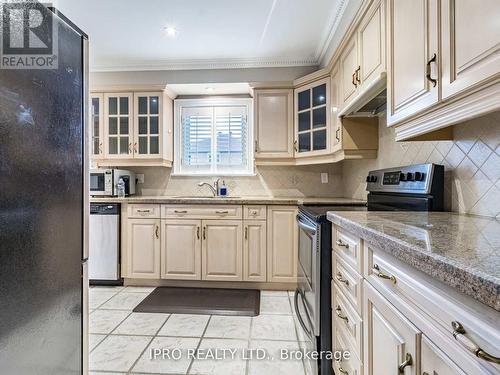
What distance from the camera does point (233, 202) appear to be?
2.79 metres

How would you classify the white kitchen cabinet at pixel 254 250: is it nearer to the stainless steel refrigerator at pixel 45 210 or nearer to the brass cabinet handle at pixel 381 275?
the stainless steel refrigerator at pixel 45 210

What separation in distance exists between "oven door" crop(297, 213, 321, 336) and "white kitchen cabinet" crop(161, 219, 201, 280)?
1.27 metres

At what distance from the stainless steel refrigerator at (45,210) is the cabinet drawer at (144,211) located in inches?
67.2

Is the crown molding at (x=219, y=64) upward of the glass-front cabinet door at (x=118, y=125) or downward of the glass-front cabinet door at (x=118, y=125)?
upward

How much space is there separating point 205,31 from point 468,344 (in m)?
2.79

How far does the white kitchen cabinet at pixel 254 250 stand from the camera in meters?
2.79

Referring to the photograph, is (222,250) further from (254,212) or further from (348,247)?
(348,247)

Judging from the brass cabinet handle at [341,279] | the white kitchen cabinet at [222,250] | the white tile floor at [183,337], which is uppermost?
the brass cabinet handle at [341,279]

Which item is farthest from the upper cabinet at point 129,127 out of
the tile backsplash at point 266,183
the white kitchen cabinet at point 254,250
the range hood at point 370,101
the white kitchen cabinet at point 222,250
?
the range hood at point 370,101

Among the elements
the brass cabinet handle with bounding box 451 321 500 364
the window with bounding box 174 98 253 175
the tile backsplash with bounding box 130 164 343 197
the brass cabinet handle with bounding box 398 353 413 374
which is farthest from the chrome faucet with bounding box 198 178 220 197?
the brass cabinet handle with bounding box 451 321 500 364

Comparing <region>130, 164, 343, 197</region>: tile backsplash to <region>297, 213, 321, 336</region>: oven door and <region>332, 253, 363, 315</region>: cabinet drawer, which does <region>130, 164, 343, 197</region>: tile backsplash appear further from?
<region>332, 253, 363, 315</region>: cabinet drawer

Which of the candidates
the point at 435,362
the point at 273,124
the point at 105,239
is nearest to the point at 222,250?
the point at 105,239

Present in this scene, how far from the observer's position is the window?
3494mm

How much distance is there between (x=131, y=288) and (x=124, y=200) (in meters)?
0.92
